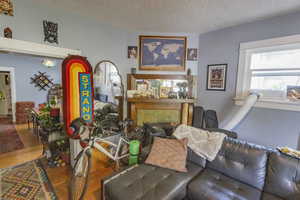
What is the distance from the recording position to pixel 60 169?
2.38 metres

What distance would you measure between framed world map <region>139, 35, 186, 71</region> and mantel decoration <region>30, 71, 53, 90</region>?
449cm

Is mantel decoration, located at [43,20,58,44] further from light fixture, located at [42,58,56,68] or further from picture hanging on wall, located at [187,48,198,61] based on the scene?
light fixture, located at [42,58,56,68]

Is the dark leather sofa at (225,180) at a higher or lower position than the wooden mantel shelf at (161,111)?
lower

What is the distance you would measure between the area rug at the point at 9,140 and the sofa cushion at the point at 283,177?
4371 mm

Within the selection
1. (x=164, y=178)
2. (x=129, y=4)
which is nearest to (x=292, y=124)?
(x=164, y=178)

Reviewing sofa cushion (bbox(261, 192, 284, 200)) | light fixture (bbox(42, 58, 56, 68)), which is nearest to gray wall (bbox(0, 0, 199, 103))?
sofa cushion (bbox(261, 192, 284, 200))

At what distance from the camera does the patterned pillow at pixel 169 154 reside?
1792mm

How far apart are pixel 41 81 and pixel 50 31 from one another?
4317 mm

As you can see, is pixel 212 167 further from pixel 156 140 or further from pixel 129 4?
pixel 129 4

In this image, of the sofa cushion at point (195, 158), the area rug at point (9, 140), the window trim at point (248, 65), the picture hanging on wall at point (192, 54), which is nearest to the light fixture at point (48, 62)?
the area rug at point (9, 140)

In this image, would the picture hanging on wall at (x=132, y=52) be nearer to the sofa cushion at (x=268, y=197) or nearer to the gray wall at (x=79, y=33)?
the gray wall at (x=79, y=33)

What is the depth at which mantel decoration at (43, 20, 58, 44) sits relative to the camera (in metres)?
2.23

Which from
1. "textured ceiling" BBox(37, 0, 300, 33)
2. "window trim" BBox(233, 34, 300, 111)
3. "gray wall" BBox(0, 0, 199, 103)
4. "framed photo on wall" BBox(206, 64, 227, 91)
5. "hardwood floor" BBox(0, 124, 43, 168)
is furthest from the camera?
"framed photo on wall" BBox(206, 64, 227, 91)

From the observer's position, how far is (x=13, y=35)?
6.45 feet
